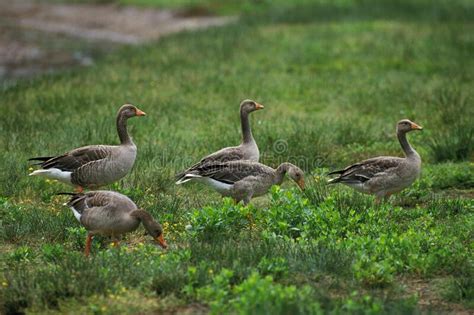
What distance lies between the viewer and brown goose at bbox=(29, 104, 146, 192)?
11.1 meters

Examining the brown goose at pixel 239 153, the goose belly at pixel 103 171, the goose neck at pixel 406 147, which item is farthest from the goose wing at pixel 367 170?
the goose belly at pixel 103 171

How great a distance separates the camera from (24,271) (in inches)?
324

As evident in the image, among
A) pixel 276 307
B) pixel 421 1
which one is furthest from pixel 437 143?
pixel 421 1

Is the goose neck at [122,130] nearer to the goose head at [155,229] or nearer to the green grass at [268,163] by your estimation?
the green grass at [268,163]

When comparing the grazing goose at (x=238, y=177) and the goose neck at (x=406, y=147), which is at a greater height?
the goose neck at (x=406, y=147)

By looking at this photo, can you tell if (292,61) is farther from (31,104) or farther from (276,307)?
(276,307)

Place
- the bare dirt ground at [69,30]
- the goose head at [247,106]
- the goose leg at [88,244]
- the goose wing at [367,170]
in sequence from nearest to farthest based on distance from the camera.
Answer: the goose leg at [88,244] < the goose wing at [367,170] < the goose head at [247,106] < the bare dirt ground at [69,30]

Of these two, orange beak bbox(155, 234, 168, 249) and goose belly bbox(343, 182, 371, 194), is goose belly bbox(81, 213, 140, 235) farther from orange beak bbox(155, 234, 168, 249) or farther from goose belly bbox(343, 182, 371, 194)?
goose belly bbox(343, 182, 371, 194)

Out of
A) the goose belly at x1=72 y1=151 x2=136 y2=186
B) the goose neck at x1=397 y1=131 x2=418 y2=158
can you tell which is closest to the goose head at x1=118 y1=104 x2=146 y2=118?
the goose belly at x1=72 y1=151 x2=136 y2=186

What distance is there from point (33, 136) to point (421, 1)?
21529 millimetres

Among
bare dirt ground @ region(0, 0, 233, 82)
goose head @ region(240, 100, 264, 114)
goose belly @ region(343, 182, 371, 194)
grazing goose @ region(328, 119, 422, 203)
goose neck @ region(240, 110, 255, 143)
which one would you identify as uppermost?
goose head @ region(240, 100, 264, 114)

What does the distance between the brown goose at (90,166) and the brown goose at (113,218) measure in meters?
1.72

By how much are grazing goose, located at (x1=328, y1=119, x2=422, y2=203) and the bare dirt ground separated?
1536 cm

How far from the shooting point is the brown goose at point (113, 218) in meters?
9.01
